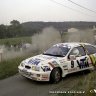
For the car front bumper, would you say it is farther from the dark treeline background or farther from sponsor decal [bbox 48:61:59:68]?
the dark treeline background

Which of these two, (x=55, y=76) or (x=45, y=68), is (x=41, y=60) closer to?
(x=45, y=68)

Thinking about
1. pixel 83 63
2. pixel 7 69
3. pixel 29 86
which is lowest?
pixel 29 86

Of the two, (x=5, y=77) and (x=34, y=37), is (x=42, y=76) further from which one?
(x=34, y=37)

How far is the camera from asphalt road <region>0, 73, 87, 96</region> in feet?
25.9

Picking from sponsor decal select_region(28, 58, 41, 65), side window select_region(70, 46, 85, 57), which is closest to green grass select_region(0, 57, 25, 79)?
sponsor decal select_region(28, 58, 41, 65)

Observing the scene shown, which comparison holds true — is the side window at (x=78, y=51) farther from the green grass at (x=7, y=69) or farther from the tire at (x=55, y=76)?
the green grass at (x=7, y=69)

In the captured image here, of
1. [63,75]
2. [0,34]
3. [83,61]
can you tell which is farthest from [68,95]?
[0,34]

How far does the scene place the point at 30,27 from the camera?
38.6 meters

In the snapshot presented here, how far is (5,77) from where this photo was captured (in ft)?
34.1

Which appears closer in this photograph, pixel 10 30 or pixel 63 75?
pixel 63 75

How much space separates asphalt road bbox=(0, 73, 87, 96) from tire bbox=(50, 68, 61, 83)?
0.59 feet

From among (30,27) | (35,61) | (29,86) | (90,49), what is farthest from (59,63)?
(30,27)

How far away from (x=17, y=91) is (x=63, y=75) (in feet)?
7.62

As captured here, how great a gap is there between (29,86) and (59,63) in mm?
1562
